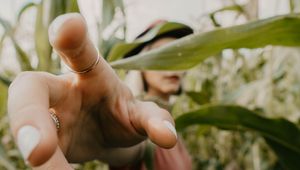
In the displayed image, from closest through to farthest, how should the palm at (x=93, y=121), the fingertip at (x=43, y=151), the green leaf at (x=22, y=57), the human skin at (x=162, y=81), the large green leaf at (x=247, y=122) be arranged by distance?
the fingertip at (x=43, y=151), the palm at (x=93, y=121), the large green leaf at (x=247, y=122), the green leaf at (x=22, y=57), the human skin at (x=162, y=81)

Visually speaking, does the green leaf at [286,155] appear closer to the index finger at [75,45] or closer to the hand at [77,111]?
the hand at [77,111]

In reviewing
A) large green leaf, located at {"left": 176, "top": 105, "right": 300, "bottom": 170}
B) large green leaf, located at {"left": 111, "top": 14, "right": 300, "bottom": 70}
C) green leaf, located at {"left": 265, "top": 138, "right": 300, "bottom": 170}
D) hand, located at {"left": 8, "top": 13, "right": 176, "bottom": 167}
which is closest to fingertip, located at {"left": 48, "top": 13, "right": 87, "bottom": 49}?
hand, located at {"left": 8, "top": 13, "right": 176, "bottom": 167}

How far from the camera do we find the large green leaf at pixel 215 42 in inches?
16.2

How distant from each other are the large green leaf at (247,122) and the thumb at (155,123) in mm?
247

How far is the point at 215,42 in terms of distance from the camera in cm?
42

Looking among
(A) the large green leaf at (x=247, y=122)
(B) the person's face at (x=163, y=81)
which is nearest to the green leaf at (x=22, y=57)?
(A) the large green leaf at (x=247, y=122)

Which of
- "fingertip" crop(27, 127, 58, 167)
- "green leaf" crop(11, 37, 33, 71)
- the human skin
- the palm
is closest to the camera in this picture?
"fingertip" crop(27, 127, 58, 167)

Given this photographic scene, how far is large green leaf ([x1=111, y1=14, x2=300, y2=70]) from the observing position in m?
0.41

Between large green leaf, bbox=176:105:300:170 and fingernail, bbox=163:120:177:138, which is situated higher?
fingernail, bbox=163:120:177:138

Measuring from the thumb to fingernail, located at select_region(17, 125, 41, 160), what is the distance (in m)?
0.08

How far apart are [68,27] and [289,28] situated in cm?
26

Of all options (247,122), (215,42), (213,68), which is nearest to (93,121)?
(215,42)

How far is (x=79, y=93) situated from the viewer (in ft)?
1.05

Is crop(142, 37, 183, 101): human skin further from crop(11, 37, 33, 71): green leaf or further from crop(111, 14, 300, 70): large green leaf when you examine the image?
crop(111, 14, 300, 70): large green leaf
